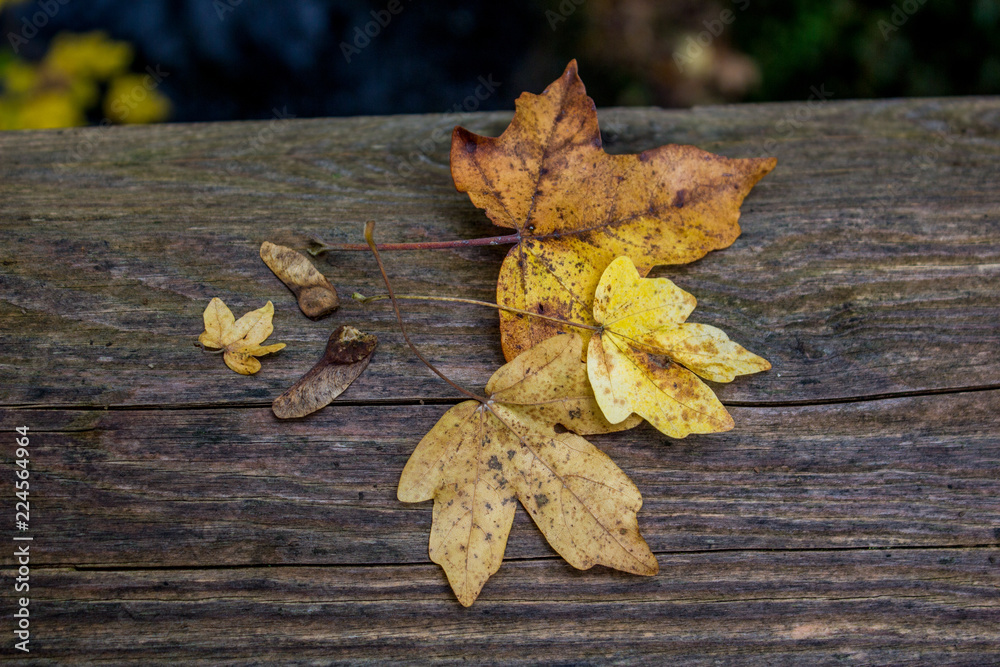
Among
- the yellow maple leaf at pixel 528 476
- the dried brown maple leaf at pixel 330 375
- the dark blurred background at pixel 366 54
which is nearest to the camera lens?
the yellow maple leaf at pixel 528 476

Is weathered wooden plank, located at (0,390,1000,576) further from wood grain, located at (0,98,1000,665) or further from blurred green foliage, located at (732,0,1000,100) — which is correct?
blurred green foliage, located at (732,0,1000,100)

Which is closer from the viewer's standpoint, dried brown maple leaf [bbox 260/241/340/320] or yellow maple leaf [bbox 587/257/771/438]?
yellow maple leaf [bbox 587/257/771/438]

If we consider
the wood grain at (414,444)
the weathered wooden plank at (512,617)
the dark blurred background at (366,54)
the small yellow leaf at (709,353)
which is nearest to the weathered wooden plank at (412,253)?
the wood grain at (414,444)

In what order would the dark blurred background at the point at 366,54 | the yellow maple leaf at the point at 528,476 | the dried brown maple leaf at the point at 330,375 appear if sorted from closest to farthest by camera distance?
the yellow maple leaf at the point at 528,476 → the dried brown maple leaf at the point at 330,375 → the dark blurred background at the point at 366,54

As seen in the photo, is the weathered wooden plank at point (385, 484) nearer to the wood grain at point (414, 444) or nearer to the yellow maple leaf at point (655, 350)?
the wood grain at point (414, 444)

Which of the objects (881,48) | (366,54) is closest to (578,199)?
(366,54)

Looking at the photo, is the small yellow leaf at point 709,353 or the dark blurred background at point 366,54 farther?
the dark blurred background at point 366,54

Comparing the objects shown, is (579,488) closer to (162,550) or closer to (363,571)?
(363,571)

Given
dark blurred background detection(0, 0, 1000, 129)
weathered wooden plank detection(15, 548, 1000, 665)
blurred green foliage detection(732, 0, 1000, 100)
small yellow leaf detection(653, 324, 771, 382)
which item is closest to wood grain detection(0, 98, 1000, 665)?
weathered wooden plank detection(15, 548, 1000, 665)
